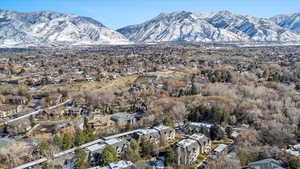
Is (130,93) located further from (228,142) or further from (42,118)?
(228,142)

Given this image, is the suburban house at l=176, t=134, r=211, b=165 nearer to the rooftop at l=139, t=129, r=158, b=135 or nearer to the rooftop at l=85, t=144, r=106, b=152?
the rooftop at l=139, t=129, r=158, b=135

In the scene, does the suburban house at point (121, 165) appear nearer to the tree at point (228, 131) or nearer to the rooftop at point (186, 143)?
the rooftop at point (186, 143)

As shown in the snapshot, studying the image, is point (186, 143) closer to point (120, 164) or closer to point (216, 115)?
point (120, 164)

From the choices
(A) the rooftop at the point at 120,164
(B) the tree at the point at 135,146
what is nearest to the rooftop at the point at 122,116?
(B) the tree at the point at 135,146

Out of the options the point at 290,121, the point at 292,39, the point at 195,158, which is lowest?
the point at 195,158

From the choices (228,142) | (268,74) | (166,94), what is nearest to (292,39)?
(268,74)

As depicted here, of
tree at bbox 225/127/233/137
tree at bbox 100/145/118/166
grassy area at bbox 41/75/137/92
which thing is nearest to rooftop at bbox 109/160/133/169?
tree at bbox 100/145/118/166
